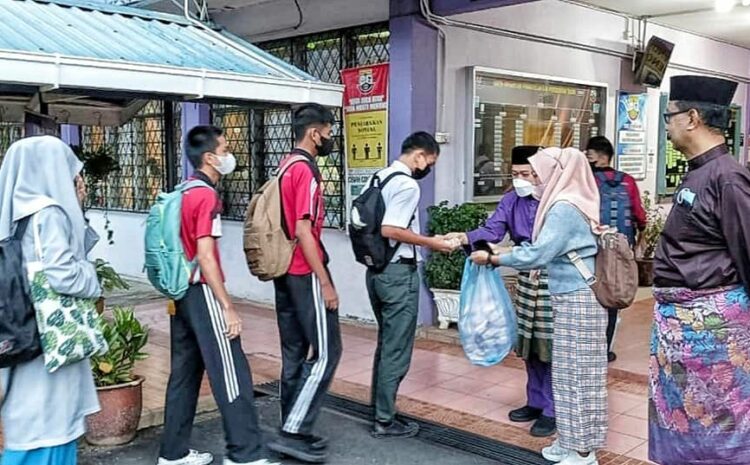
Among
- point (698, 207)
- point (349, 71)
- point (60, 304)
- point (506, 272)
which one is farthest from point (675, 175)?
point (60, 304)

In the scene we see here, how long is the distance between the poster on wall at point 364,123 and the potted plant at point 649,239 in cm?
299

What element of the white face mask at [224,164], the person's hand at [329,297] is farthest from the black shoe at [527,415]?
the white face mask at [224,164]

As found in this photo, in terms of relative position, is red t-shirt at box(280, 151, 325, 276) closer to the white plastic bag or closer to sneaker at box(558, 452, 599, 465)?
the white plastic bag

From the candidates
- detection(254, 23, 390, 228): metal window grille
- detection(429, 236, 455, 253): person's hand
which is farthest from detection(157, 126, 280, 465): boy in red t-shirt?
detection(254, 23, 390, 228): metal window grille

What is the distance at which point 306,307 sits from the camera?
11.4 ft

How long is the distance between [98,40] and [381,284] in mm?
2276

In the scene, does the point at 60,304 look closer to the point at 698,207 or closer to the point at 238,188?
the point at 698,207

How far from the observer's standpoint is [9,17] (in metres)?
4.27

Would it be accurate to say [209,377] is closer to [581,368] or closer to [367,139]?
[581,368]

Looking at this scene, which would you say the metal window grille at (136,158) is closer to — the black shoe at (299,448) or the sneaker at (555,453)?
the black shoe at (299,448)

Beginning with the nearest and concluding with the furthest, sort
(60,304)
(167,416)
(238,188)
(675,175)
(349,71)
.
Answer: (60,304) < (167,416) < (349,71) < (238,188) < (675,175)

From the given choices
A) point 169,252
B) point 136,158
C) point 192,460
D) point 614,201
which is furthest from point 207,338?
point 136,158

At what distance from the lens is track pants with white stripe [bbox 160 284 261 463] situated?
3219 millimetres

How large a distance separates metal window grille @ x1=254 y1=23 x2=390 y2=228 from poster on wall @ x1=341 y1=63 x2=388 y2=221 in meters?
0.16
